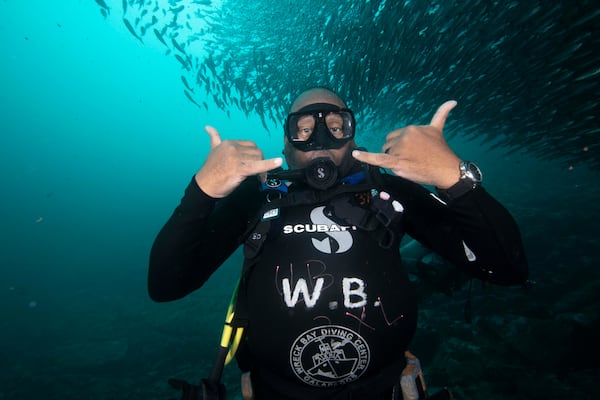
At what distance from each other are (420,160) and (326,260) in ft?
2.92

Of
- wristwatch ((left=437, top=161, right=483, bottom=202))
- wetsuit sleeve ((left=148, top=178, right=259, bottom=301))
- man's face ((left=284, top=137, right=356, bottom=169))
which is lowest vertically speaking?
wetsuit sleeve ((left=148, top=178, right=259, bottom=301))

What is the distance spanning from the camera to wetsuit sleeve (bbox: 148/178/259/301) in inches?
70.2

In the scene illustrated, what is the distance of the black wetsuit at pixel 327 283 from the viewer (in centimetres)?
175

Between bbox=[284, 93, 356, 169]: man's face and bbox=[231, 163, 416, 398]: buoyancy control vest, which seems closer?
bbox=[231, 163, 416, 398]: buoyancy control vest

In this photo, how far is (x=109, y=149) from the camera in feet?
414

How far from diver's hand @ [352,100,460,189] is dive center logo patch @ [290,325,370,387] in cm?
108

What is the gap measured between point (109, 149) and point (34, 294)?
395 ft

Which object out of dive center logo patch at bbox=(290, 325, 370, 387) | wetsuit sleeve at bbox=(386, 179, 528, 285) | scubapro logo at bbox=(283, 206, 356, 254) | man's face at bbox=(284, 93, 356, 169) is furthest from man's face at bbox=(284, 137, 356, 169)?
dive center logo patch at bbox=(290, 325, 370, 387)

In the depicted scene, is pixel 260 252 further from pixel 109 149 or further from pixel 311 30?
pixel 109 149

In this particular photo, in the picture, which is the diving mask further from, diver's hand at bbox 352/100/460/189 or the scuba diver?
diver's hand at bbox 352/100/460/189

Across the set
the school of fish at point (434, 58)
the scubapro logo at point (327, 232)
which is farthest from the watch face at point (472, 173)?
the school of fish at point (434, 58)

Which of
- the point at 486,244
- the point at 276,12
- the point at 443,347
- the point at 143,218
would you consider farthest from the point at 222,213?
the point at 143,218

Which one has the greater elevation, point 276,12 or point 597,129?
point 276,12

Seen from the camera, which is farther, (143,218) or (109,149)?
(109,149)
